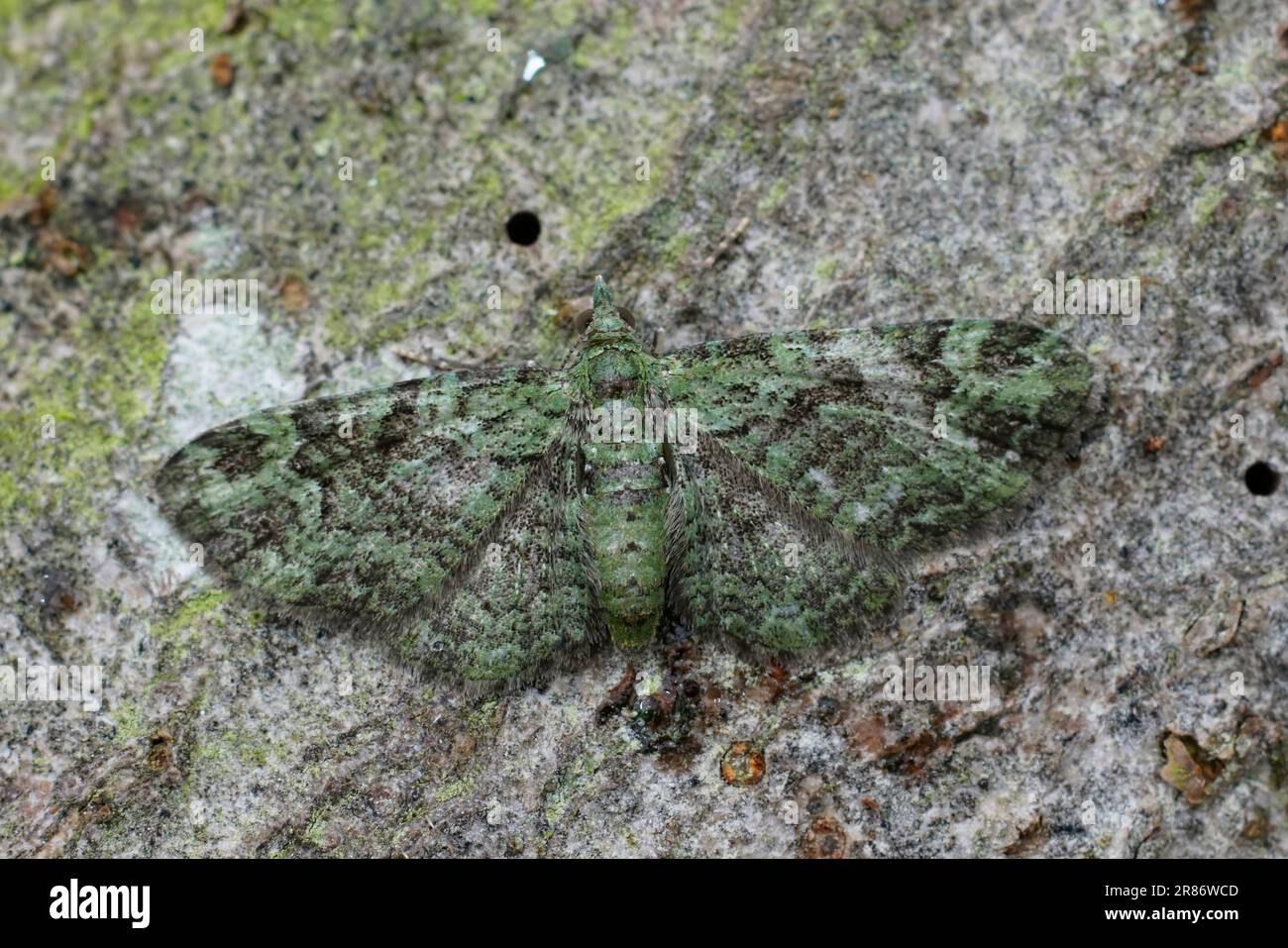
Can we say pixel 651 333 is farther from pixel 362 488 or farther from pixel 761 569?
pixel 362 488

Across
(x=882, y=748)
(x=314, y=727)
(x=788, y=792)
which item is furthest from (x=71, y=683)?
(x=882, y=748)

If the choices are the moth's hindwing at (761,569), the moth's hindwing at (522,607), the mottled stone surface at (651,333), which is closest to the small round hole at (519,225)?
the mottled stone surface at (651,333)

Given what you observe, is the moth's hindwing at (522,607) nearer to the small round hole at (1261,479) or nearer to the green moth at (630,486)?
the green moth at (630,486)

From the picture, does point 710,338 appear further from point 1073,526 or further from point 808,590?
point 1073,526

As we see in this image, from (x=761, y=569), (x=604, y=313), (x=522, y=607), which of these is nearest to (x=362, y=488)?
(x=522, y=607)

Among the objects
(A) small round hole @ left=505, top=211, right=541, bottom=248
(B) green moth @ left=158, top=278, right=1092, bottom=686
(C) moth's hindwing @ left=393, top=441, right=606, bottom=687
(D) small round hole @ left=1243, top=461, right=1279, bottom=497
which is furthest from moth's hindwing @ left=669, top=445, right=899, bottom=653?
(D) small round hole @ left=1243, top=461, right=1279, bottom=497

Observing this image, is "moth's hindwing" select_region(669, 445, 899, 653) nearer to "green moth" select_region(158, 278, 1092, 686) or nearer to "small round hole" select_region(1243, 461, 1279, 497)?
"green moth" select_region(158, 278, 1092, 686)
